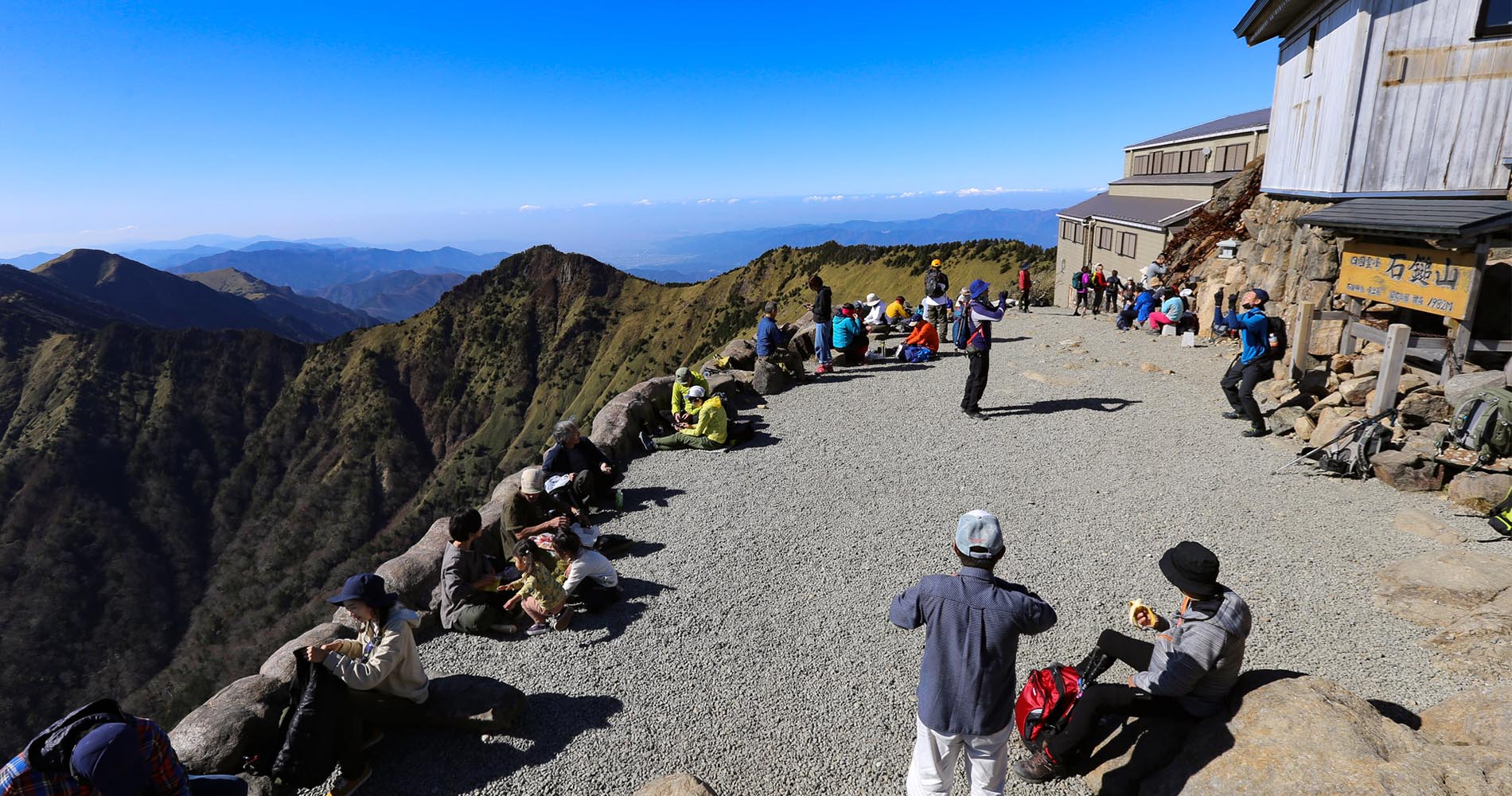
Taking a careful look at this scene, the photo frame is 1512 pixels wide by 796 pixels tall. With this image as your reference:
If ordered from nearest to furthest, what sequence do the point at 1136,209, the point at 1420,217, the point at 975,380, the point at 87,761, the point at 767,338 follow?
1. the point at 87,761
2. the point at 1420,217
3. the point at 975,380
4. the point at 767,338
5. the point at 1136,209

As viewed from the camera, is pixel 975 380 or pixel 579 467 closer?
pixel 579 467

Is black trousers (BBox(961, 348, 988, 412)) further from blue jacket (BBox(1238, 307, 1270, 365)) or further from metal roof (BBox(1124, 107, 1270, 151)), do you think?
metal roof (BBox(1124, 107, 1270, 151))

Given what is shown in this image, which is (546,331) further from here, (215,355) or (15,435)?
(15,435)

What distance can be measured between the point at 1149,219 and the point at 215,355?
149 metres

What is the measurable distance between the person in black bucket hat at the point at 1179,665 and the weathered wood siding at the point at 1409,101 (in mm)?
13071

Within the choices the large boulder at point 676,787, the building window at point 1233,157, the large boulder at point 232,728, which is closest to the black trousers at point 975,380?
the large boulder at point 676,787

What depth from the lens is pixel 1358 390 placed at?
11477 millimetres

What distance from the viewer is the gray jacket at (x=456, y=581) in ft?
24.9

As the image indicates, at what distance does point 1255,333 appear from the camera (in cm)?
1171

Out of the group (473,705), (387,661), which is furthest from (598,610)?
(387,661)

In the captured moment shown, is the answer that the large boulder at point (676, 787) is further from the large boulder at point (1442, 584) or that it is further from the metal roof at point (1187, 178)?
the metal roof at point (1187, 178)

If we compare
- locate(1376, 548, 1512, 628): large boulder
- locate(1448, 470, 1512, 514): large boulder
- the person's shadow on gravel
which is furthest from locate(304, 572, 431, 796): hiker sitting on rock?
locate(1448, 470, 1512, 514): large boulder

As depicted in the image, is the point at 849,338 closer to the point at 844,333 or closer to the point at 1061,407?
the point at 844,333

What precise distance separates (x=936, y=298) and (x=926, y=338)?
8.84 feet
